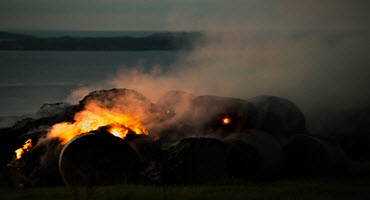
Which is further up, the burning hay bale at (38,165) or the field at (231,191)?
the burning hay bale at (38,165)

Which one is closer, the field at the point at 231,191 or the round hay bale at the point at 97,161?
the field at the point at 231,191

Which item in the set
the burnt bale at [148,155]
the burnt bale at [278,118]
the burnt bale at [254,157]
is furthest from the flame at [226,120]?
the burnt bale at [148,155]

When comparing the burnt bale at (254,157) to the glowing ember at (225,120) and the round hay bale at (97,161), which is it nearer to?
the glowing ember at (225,120)

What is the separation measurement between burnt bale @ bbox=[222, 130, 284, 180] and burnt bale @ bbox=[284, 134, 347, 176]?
1.71 ft

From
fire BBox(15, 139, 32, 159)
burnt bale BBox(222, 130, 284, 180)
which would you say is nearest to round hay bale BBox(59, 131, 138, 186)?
fire BBox(15, 139, 32, 159)

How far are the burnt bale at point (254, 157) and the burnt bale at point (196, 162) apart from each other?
55 cm

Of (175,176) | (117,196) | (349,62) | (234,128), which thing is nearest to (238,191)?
(175,176)

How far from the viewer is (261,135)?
11.3 meters

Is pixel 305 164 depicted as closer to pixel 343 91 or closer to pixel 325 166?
pixel 325 166

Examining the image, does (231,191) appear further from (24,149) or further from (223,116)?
(24,149)

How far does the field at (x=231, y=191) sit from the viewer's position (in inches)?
328

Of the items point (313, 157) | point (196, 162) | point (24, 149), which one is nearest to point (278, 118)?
point (313, 157)

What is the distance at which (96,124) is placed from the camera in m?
11.7

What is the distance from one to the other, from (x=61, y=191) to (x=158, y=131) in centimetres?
346
